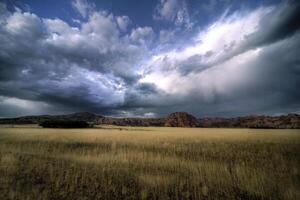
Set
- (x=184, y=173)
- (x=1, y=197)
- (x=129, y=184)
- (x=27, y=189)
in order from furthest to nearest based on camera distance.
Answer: (x=184, y=173) < (x=129, y=184) < (x=27, y=189) < (x=1, y=197)

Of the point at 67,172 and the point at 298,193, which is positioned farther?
the point at 67,172

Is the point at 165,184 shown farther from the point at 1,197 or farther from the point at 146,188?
the point at 1,197

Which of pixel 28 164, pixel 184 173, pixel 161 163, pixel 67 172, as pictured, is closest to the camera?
pixel 67 172

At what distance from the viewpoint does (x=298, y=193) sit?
5898 mm

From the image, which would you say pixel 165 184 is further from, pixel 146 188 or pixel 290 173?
pixel 290 173

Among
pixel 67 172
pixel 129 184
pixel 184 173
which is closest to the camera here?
pixel 129 184

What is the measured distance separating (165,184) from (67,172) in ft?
14.7

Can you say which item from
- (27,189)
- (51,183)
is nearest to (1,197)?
(27,189)

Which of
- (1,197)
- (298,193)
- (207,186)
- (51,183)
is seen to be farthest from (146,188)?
(298,193)

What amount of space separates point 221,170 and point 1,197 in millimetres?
8905

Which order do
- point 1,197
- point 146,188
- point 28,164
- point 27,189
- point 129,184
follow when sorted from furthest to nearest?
1. point 28,164
2. point 129,184
3. point 146,188
4. point 27,189
5. point 1,197

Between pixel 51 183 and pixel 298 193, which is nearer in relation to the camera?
pixel 298 193

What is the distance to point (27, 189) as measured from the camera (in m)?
5.82

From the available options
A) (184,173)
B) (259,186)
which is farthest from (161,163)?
(259,186)
